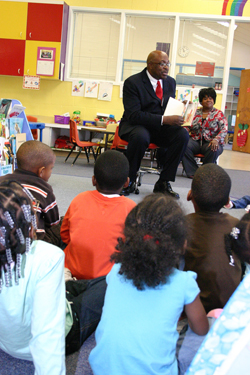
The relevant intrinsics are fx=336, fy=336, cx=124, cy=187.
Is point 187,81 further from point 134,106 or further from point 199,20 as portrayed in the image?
point 134,106

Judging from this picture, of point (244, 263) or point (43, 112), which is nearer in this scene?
point (244, 263)

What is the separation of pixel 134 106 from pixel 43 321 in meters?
2.41

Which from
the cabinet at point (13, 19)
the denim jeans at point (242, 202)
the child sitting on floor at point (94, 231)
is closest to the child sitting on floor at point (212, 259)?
the child sitting on floor at point (94, 231)

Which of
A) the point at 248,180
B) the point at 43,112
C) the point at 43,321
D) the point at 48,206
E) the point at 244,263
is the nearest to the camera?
the point at 43,321

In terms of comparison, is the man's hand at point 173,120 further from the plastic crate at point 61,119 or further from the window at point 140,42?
the plastic crate at point 61,119

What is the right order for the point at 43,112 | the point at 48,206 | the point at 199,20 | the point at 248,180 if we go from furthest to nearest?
1. the point at 43,112
2. the point at 199,20
3. the point at 248,180
4. the point at 48,206

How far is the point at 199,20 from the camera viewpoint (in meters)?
5.66

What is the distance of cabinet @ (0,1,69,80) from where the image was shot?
565 cm

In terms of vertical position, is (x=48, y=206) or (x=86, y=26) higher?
(x=86, y=26)

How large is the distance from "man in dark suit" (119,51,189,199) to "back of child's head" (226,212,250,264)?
1740mm

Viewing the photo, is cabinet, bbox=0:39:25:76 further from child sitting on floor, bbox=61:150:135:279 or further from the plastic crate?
child sitting on floor, bbox=61:150:135:279

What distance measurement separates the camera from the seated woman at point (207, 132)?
405 cm

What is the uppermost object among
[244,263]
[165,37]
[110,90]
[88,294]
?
[165,37]

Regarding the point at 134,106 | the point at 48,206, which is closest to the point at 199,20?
the point at 134,106
